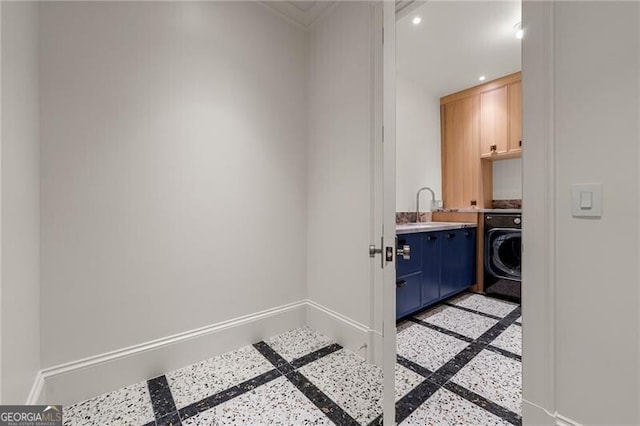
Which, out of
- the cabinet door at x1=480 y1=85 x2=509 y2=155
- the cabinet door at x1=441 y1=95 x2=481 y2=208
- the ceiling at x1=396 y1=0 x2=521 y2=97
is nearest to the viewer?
the ceiling at x1=396 y1=0 x2=521 y2=97

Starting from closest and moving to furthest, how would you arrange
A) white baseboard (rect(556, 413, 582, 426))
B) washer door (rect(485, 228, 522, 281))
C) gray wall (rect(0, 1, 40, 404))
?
gray wall (rect(0, 1, 40, 404)) → white baseboard (rect(556, 413, 582, 426)) → washer door (rect(485, 228, 522, 281))

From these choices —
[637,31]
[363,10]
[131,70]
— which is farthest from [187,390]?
[363,10]

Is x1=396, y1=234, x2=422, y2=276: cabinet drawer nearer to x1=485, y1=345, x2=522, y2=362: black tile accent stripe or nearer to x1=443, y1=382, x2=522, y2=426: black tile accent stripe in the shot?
x1=485, y1=345, x2=522, y2=362: black tile accent stripe

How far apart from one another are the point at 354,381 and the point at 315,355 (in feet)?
1.15

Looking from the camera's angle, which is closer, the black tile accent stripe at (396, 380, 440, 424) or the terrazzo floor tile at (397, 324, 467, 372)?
the black tile accent stripe at (396, 380, 440, 424)

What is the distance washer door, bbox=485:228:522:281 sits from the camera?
2.96m

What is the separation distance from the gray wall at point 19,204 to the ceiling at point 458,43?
87.9 inches

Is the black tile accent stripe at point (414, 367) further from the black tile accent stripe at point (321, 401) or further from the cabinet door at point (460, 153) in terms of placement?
the cabinet door at point (460, 153)

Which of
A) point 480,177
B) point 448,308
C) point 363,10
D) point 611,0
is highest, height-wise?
point 363,10

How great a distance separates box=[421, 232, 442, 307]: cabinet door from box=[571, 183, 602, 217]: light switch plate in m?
1.53

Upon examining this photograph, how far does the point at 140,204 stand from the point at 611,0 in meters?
2.26

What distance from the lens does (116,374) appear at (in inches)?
57.1

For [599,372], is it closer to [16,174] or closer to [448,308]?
[448,308]

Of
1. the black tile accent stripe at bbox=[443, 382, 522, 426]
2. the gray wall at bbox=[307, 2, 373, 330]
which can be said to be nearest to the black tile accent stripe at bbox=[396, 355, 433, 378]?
the black tile accent stripe at bbox=[443, 382, 522, 426]
